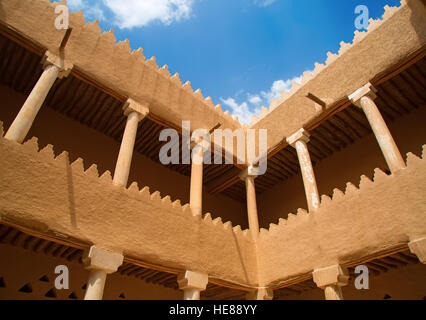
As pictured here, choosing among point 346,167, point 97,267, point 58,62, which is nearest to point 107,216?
point 97,267

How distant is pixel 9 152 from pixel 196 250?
442 cm

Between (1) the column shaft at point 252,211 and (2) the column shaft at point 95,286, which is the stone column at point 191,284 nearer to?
(2) the column shaft at point 95,286

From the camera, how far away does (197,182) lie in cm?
935

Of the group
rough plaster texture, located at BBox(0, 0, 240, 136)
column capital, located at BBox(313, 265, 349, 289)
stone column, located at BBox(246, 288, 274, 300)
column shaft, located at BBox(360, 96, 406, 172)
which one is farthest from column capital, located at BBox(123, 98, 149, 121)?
column capital, located at BBox(313, 265, 349, 289)

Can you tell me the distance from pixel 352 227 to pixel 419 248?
4.77 feet

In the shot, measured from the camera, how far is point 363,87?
876cm

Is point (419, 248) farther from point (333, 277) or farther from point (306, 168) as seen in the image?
point (306, 168)

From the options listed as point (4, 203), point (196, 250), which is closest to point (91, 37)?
point (4, 203)

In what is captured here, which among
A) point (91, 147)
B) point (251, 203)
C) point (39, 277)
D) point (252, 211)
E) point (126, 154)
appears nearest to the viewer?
point (39, 277)

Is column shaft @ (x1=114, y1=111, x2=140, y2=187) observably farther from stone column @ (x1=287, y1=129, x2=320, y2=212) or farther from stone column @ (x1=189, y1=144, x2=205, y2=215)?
stone column @ (x1=287, y1=129, x2=320, y2=212)

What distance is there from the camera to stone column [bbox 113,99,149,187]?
7680mm

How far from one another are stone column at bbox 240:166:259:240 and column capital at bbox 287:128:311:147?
175 centimetres
